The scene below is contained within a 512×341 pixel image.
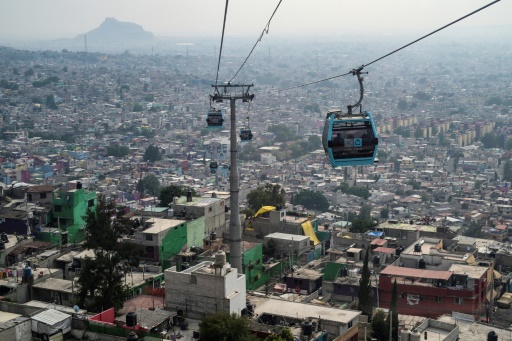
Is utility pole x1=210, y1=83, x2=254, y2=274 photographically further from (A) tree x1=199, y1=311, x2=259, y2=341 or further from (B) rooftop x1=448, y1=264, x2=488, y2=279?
(A) tree x1=199, y1=311, x2=259, y2=341

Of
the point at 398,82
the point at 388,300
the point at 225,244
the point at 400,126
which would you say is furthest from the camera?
the point at 398,82

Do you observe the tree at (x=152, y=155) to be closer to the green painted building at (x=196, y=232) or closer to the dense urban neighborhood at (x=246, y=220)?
the dense urban neighborhood at (x=246, y=220)

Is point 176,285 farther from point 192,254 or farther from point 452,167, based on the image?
point 452,167

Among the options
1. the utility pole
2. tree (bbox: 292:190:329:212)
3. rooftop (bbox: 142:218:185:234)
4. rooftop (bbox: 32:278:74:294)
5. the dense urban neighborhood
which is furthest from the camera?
tree (bbox: 292:190:329:212)

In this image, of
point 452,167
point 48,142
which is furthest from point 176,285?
point 48,142

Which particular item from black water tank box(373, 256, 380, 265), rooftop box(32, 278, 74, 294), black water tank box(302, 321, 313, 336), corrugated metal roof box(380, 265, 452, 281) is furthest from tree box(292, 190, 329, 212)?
black water tank box(302, 321, 313, 336)

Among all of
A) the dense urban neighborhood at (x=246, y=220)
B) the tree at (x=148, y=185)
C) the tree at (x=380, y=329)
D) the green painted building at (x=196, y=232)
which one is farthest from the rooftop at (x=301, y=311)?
the tree at (x=148, y=185)
